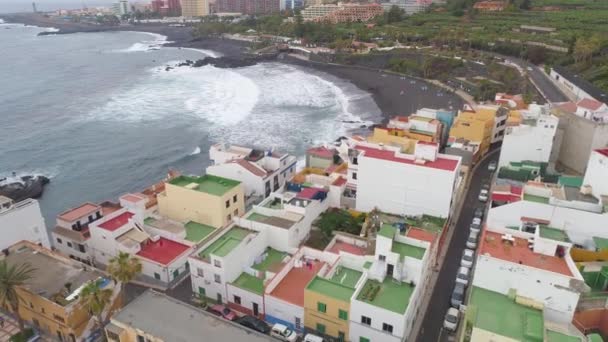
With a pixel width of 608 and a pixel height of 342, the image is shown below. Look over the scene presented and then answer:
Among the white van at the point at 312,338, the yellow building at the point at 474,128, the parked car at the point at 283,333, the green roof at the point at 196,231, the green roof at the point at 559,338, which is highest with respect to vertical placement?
the yellow building at the point at 474,128

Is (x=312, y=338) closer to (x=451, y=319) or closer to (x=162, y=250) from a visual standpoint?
(x=451, y=319)

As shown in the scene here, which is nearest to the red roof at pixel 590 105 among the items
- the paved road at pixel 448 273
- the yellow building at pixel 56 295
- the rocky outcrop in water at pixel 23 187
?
the paved road at pixel 448 273

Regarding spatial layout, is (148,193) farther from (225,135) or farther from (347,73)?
(347,73)

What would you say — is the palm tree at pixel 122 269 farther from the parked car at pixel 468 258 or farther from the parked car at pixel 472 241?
the parked car at pixel 472 241

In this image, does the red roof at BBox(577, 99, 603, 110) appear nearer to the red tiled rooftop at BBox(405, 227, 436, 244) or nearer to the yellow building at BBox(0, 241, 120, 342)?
the red tiled rooftop at BBox(405, 227, 436, 244)

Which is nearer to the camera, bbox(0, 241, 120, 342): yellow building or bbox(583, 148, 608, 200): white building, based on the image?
bbox(0, 241, 120, 342): yellow building

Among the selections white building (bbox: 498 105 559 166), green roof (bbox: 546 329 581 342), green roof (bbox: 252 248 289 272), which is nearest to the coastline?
white building (bbox: 498 105 559 166)
